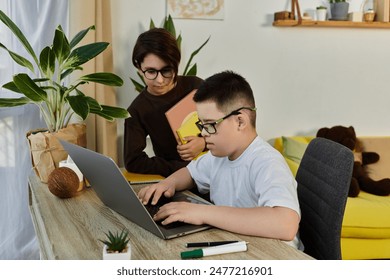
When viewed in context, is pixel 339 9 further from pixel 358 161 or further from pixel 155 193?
pixel 155 193

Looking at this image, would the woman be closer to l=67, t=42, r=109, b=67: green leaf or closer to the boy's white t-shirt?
l=67, t=42, r=109, b=67: green leaf

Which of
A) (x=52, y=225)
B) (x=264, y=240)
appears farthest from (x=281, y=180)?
(x=52, y=225)

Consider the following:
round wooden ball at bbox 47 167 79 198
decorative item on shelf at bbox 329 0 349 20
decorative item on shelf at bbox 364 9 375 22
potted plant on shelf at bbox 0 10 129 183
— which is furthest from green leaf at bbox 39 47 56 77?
decorative item on shelf at bbox 364 9 375 22

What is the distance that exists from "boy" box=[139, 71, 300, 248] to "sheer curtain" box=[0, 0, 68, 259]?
124 cm

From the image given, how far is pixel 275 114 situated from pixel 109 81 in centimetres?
134

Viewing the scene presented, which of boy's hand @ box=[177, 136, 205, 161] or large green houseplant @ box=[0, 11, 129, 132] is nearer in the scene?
large green houseplant @ box=[0, 11, 129, 132]

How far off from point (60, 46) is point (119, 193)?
0.82 meters

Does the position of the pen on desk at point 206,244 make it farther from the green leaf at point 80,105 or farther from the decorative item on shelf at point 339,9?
the decorative item on shelf at point 339,9

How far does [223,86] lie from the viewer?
53.4 inches

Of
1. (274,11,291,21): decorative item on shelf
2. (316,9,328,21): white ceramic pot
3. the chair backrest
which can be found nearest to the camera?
the chair backrest

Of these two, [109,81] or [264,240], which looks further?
[109,81]

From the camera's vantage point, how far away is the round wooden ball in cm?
144

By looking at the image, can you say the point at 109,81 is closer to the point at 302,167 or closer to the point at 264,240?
the point at 302,167

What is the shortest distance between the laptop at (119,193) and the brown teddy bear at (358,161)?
165cm
